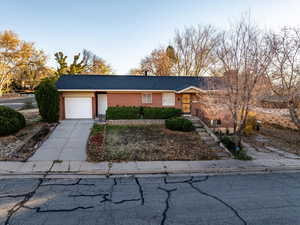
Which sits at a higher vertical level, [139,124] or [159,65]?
[159,65]

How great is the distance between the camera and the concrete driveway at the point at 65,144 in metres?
7.81

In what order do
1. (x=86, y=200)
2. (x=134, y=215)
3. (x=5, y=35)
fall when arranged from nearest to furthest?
(x=134, y=215)
(x=86, y=200)
(x=5, y=35)

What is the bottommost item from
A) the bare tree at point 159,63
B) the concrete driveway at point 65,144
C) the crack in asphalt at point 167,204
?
the crack in asphalt at point 167,204

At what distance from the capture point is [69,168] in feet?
22.0

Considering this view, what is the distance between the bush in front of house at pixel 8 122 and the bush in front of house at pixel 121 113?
5769mm

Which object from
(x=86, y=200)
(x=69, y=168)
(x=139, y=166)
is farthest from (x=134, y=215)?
(x=69, y=168)

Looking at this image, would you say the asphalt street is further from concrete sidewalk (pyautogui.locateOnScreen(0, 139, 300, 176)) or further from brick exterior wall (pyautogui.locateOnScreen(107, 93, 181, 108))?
brick exterior wall (pyautogui.locateOnScreen(107, 93, 181, 108))

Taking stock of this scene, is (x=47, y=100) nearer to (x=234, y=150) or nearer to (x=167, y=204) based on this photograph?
(x=167, y=204)

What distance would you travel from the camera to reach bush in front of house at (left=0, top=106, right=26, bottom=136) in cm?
956

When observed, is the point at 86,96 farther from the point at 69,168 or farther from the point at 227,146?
the point at 227,146

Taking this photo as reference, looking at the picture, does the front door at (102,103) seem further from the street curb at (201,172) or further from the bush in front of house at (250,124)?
the bush in front of house at (250,124)

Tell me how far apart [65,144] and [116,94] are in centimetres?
764

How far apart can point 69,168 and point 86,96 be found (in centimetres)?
958

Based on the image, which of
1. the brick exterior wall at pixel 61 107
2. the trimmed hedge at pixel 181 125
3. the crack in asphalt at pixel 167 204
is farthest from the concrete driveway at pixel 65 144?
the trimmed hedge at pixel 181 125
